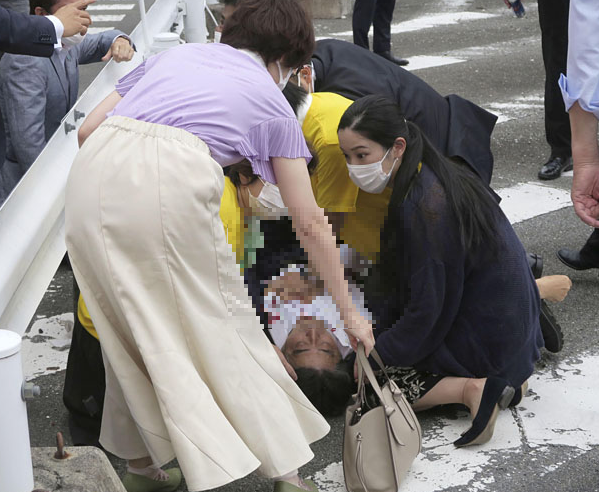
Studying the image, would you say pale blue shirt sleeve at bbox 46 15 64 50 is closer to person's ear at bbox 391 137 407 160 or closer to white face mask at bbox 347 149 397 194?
white face mask at bbox 347 149 397 194

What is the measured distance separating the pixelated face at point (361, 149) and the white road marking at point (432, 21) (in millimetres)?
6929

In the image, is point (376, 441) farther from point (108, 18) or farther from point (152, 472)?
point (108, 18)

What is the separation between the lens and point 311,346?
12.2 ft

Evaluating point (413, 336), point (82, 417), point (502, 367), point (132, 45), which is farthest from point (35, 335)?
point (502, 367)

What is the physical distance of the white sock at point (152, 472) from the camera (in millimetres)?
3047

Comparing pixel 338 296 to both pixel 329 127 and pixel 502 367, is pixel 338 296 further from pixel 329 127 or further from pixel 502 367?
pixel 329 127

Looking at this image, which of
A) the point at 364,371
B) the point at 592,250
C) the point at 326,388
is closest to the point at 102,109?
the point at 364,371

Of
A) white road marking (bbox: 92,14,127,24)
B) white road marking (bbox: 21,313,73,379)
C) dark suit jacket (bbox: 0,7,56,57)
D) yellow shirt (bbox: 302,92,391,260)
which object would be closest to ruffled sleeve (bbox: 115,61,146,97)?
dark suit jacket (bbox: 0,7,56,57)

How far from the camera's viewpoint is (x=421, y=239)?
10.9 ft

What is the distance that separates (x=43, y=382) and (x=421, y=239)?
166 centimetres

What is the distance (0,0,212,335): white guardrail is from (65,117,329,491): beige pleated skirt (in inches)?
12.6

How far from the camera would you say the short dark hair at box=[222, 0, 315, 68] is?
9.57ft

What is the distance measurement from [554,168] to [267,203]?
322 cm

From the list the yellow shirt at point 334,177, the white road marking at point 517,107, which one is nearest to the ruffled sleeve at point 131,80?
the yellow shirt at point 334,177
